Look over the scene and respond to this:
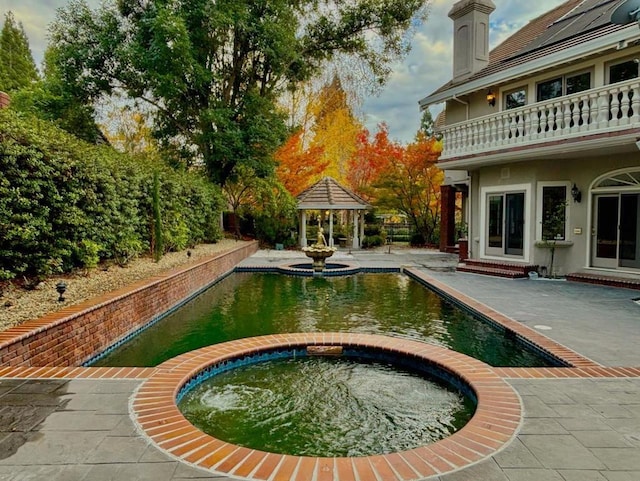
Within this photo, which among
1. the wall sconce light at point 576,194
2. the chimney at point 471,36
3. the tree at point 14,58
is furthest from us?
the tree at point 14,58

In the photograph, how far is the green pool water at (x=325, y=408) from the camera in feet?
11.7

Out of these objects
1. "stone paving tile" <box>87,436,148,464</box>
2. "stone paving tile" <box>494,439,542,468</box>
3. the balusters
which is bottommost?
"stone paving tile" <box>494,439,542,468</box>

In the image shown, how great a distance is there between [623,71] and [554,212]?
12.6 feet

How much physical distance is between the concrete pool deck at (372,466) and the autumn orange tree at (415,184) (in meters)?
16.8

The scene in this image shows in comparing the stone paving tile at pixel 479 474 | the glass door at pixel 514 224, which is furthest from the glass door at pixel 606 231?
the stone paving tile at pixel 479 474

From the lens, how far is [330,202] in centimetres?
2172

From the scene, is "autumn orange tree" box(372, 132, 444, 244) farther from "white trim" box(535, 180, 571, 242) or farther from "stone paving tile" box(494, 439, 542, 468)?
"stone paving tile" box(494, 439, 542, 468)

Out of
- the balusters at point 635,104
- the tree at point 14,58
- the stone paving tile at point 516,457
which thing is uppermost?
the tree at point 14,58

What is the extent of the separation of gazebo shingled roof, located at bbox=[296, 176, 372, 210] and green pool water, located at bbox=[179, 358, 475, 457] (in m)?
16.5

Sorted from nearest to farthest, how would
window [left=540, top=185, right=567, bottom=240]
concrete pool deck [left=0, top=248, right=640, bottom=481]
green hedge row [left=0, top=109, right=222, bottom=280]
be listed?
concrete pool deck [left=0, top=248, right=640, bottom=481] < green hedge row [left=0, top=109, right=222, bottom=280] < window [left=540, top=185, right=567, bottom=240]

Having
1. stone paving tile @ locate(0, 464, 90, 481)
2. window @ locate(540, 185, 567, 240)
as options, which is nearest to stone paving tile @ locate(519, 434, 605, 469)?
stone paving tile @ locate(0, 464, 90, 481)

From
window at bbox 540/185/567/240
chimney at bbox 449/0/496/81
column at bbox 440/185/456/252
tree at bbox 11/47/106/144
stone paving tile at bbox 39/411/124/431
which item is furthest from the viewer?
column at bbox 440/185/456/252

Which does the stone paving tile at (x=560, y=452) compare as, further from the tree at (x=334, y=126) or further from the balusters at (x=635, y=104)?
the tree at (x=334, y=126)

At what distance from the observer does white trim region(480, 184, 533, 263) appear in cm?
1225
